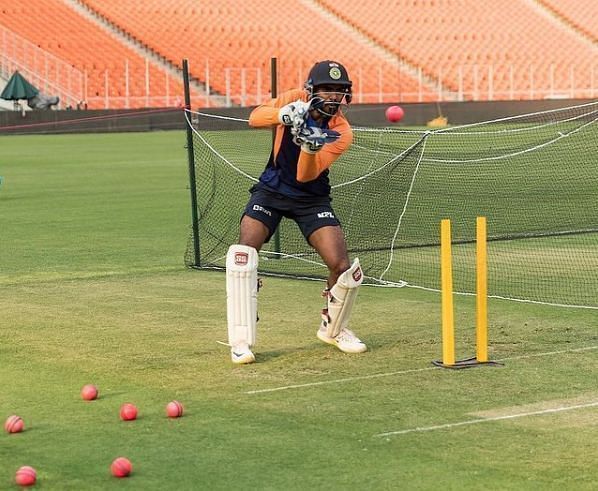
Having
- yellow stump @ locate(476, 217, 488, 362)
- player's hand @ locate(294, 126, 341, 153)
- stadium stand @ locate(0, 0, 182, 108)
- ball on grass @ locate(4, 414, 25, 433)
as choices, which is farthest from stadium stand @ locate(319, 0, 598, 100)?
ball on grass @ locate(4, 414, 25, 433)

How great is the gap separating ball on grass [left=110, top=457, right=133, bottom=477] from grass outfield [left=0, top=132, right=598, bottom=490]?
45mm

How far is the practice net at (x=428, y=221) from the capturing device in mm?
13438

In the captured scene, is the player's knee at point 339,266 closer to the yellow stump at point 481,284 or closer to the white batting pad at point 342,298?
the white batting pad at point 342,298

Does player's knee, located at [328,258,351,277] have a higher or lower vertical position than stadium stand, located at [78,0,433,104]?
lower

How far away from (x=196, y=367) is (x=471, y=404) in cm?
209

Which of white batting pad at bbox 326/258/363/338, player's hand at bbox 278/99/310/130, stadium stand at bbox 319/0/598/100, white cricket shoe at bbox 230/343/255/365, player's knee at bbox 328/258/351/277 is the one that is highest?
stadium stand at bbox 319/0/598/100

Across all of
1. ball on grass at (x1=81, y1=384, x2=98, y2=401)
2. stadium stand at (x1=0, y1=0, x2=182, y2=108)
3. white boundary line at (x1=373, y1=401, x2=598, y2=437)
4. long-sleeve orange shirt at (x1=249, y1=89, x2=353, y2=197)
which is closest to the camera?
white boundary line at (x1=373, y1=401, x2=598, y2=437)

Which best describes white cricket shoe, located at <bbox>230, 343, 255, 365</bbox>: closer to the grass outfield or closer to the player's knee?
the grass outfield

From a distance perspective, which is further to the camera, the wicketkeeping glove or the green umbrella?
the green umbrella

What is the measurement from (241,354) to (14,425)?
2172 mm

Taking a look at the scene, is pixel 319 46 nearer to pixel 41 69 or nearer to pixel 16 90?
pixel 41 69

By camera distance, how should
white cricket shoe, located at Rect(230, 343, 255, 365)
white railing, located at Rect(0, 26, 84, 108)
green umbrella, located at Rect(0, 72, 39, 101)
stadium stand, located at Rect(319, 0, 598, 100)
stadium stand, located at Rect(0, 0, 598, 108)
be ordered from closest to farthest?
white cricket shoe, located at Rect(230, 343, 255, 365) < green umbrella, located at Rect(0, 72, 39, 101) < white railing, located at Rect(0, 26, 84, 108) < stadium stand, located at Rect(0, 0, 598, 108) < stadium stand, located at Rect(319, 0, 598, 100)

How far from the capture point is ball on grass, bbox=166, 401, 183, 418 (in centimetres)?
750

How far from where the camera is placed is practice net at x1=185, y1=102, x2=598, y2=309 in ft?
44.1
